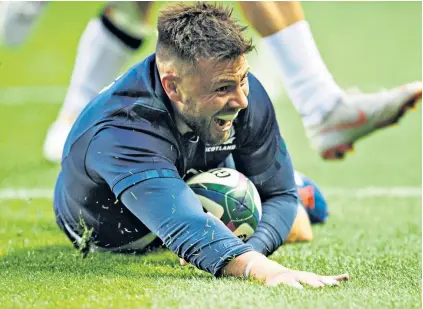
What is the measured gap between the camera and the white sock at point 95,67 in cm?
729

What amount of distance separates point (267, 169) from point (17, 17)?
2.94m

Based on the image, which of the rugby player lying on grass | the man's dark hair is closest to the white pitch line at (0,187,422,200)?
the rugby player lying on grass

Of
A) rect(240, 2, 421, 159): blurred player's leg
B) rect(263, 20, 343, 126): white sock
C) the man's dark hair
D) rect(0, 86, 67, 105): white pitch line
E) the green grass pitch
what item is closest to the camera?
the green grass pitch

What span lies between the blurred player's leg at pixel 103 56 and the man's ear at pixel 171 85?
2.86 metres

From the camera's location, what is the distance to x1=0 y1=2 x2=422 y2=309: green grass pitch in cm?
393

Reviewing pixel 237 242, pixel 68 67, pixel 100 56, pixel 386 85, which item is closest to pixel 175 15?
pixel 237 242

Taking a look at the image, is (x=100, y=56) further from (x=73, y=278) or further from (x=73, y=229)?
(x=73, y=278)

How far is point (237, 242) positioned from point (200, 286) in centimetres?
26

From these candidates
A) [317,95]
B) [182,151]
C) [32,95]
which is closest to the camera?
[182,151]

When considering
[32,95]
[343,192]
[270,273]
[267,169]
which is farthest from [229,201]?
[32,95]

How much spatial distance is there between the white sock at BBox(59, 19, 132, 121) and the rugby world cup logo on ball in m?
2.56

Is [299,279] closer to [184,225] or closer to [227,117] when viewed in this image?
[184,225]

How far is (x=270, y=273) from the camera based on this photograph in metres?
4.11

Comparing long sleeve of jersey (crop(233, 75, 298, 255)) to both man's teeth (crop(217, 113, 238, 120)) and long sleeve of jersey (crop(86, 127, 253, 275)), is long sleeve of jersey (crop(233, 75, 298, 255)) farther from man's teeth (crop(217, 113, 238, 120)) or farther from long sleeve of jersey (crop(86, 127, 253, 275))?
long sleeve of jersey (crop(86, 127, 253, 275))
